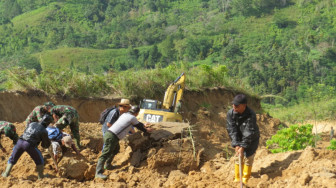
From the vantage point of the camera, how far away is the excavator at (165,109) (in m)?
11.1

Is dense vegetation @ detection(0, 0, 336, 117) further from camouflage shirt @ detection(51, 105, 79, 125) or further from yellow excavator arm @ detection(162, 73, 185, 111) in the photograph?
camouflage shirt @ detection(51, 105, 79, 125)

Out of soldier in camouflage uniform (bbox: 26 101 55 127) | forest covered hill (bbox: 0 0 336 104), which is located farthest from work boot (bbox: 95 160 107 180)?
forest covered hill (bbox: 0 0 336 104)

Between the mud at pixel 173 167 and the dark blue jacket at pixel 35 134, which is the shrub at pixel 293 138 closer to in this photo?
the mud at pixel 173 167


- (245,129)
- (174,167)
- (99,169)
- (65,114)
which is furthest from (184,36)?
(245,129)

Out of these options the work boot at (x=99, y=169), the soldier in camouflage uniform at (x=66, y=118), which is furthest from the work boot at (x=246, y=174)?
the soldier in camouflage uniform at (x=66, y=118)

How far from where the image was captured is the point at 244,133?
6.36 meters

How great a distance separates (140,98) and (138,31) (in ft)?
274

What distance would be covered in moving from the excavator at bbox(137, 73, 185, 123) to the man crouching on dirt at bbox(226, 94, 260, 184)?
4.57 metres

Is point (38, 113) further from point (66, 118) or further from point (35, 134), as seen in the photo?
point (35, 134)

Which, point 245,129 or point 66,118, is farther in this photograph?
point 66,118

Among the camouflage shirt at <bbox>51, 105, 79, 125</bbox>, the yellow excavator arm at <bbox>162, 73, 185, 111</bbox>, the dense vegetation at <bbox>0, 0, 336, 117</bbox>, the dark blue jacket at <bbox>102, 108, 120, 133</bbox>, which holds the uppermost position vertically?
the dark blue jacket at <bbox>102, 108, 120, 133</bbox>

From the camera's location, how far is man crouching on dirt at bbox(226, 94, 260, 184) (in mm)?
6309

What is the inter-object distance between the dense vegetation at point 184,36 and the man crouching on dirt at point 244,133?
4366 centimetres

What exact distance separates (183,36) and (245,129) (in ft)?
286
